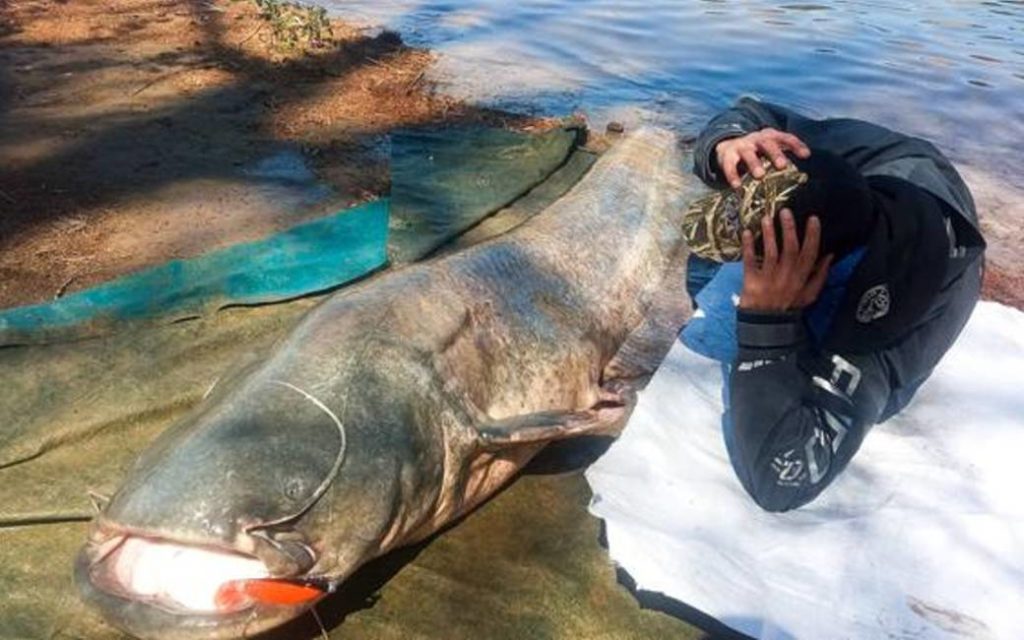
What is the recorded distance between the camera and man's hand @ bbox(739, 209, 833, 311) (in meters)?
2.34

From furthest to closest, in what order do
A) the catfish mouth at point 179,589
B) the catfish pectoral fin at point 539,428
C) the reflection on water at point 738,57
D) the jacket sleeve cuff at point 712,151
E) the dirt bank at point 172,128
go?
1. the reflection on water at point 738,57
2. the dirt bank at point 172,128
3. the jacket sleeve cuff at point 712,151
4. the catfish pectoral fin at point 539,428
5. the catfish mouth at point 179,589

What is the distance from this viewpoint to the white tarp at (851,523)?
2285mm

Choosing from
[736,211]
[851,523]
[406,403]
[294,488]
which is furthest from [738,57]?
[294,488]

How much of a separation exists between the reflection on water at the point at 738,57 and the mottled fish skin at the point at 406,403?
3.52 metres

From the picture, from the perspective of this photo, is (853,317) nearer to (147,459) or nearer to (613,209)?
(613,209)

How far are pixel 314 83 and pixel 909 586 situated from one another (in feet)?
17.8

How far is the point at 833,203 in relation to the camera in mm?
2326

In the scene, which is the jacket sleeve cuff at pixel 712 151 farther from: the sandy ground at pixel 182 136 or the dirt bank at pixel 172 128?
the dirt bank at pixel 172 128

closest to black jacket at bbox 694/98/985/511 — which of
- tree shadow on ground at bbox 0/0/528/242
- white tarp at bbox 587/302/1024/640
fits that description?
white tarp at bbox 587/302/1024/640

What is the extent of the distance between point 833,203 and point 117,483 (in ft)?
6.55

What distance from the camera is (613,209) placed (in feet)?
11.9

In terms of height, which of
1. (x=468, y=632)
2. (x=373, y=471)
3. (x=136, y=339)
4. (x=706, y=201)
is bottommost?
(x=468, y=632)

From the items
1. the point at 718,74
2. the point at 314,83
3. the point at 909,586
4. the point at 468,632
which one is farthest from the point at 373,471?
the point at 718,74

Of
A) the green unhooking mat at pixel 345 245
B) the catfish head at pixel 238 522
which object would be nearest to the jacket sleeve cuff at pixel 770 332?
the catfish head at pixel 238 522
